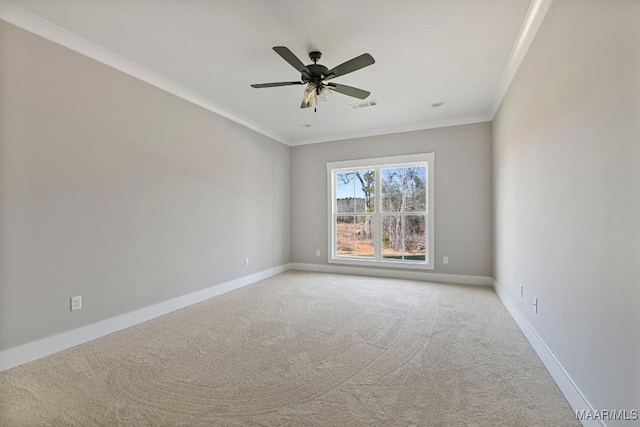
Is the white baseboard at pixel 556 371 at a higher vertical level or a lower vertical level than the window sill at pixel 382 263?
lower

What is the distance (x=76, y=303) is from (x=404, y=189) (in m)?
4.89

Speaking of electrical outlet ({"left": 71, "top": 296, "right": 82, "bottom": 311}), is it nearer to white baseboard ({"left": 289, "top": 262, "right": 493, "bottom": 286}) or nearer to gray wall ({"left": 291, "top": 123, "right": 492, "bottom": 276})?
white baseboard ({"left": 289, "top": 262, "right": 493, "bottom": 286})

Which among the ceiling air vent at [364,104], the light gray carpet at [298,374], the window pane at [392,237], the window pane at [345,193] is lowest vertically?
the light gray carpet at [298,374]

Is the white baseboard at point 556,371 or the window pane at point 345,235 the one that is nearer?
the white baseboard at point 556,371

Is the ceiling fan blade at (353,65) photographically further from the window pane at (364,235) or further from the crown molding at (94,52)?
the window pane at (364,235)

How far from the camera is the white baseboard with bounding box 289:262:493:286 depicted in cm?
486

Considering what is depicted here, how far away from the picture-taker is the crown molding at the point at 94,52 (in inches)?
91.0

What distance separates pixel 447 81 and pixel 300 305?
3.32 metres

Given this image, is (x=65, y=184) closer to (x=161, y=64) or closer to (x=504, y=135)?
(x=161, y=64)

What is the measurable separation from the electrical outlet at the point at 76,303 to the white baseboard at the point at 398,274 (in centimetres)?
386

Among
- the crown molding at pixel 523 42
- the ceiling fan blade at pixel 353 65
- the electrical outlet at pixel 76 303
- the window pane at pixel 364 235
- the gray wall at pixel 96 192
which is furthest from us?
the window pane at pixel 364 235

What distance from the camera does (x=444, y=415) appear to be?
171 centimetres

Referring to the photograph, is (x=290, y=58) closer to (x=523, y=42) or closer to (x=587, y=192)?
(x=523, y=42)

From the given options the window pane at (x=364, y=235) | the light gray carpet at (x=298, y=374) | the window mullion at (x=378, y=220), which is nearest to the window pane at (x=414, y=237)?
the window mullion at (x=378, y=220)
